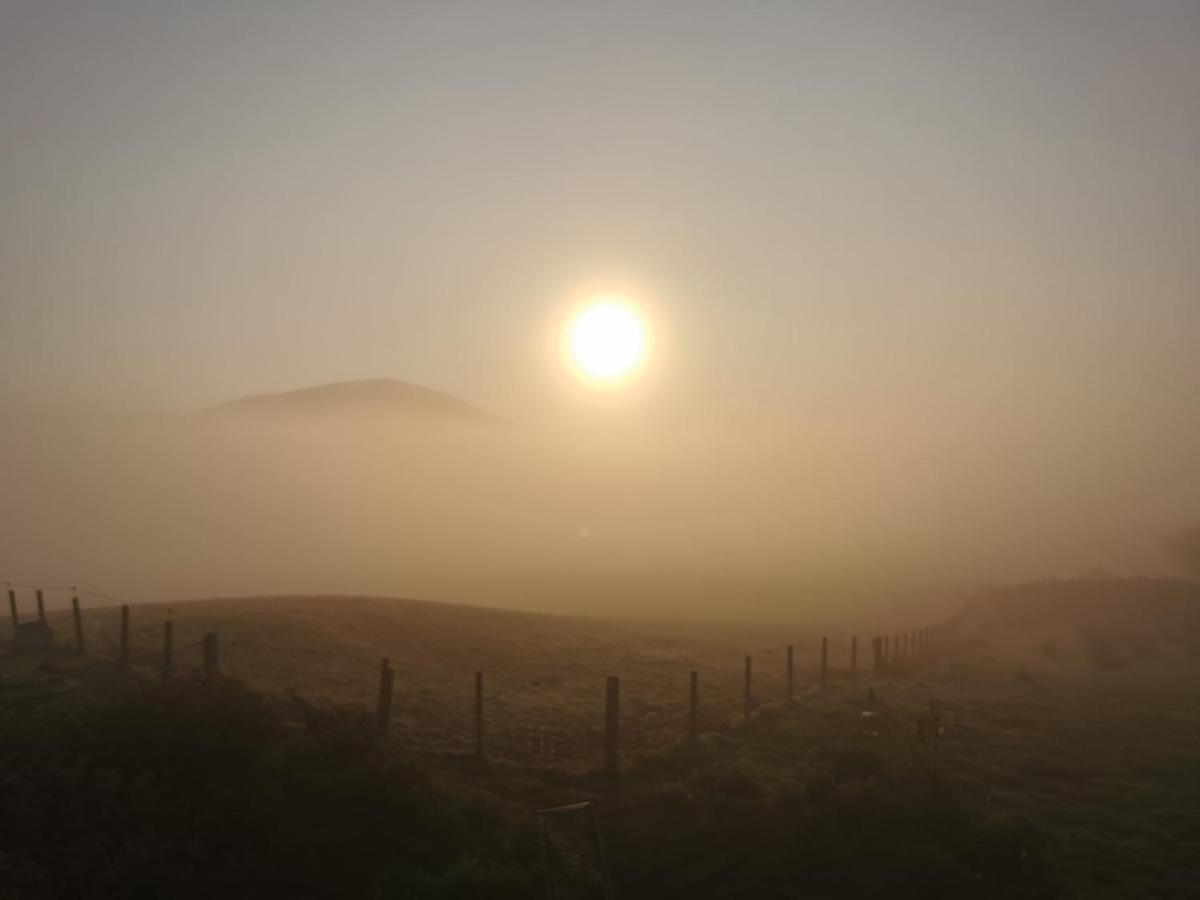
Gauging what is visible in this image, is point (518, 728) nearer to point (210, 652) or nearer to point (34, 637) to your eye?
point (210, 652)

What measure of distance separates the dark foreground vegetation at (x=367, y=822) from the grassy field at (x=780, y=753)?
69mm

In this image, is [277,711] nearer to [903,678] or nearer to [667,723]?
[667,723]

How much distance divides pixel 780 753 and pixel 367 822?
11.9m

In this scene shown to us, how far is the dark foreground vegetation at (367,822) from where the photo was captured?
12.8 m

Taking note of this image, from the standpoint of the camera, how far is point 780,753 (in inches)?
926

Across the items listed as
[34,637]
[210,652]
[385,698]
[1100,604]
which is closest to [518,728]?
[385,698]

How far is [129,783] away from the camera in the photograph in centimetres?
1359

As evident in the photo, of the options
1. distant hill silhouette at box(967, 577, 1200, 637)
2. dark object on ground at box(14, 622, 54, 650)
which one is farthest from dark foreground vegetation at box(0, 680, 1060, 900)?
distant hill silhouette at box(967, 577, 1200, 637)

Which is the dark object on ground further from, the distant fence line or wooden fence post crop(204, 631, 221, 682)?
wooden fence post crop(204, 631, 221, 682)

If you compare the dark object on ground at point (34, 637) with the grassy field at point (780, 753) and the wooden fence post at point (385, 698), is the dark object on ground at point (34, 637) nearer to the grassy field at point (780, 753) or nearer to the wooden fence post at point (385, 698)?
the grassy field at point (780, 753)

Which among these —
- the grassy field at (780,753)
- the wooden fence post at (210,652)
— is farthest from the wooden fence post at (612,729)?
the wooden fence post at (210,652)

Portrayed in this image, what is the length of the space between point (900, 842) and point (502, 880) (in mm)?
6943

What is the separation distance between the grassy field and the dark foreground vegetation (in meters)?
0.07

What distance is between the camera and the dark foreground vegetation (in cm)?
1277
